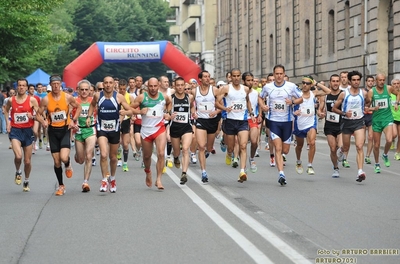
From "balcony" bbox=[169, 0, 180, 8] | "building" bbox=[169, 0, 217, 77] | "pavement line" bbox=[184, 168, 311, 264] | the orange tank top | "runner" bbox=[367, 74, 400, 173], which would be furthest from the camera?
"balcony" bbox=[169, 0, 180, 8]

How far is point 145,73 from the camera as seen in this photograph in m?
114

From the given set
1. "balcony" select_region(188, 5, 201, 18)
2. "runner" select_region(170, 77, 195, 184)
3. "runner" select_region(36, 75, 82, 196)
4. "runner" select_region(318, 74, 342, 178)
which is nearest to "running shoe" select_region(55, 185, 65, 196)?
"runner" select_region(36, 75, 82, 196)

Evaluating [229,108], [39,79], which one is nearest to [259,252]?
[229,108]

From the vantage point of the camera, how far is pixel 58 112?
14.2 metres

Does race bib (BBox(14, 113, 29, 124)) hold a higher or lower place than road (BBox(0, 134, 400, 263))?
higher

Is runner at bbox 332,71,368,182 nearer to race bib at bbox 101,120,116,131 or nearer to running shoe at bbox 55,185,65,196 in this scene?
race bib at bbox 101,120,116,131

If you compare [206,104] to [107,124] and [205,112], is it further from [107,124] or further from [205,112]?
[107,124]

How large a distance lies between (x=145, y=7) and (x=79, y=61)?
9680 centimetres

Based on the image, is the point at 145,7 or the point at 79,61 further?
the point at 145,7

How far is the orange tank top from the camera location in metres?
14.2

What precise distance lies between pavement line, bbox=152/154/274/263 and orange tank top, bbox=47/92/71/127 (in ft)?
6.73

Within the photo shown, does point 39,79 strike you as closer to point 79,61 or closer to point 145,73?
point 79,61

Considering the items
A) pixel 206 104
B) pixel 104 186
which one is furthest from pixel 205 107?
pixel 104 186

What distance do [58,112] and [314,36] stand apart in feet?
102
